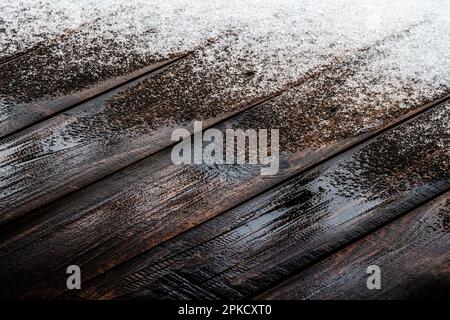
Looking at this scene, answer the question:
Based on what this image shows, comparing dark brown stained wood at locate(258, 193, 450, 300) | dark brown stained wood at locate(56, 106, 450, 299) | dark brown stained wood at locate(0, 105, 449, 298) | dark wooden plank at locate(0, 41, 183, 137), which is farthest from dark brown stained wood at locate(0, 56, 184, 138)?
Result: dark brown stained wood at locate(258, 193, 450, 300)

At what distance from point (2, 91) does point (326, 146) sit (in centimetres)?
56

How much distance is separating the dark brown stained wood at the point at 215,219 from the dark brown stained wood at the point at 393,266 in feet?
0.07

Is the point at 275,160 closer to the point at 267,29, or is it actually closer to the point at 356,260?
the point at 356,260

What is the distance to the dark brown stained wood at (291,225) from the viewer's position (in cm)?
81

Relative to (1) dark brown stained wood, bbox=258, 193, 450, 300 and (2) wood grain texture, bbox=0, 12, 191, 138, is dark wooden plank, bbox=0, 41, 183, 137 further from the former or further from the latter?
(1) dark brown stained wood, bbox=258, 193, 450, 300

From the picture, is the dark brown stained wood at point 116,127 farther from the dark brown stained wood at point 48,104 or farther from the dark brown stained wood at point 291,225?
the dark brown stained wood at point 291,225

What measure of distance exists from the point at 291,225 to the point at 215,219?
0.32 ft

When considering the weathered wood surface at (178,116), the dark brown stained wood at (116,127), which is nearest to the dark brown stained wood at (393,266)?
the weathered wood surface at (178,116)

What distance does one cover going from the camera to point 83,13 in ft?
4.87

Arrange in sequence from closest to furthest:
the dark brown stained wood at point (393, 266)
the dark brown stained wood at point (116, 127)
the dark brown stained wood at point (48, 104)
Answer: the dark brown stained wood at point (393, 266) < the dark brown stained wood at point (116, 127) < the dark brown stained wood at point (48, 104)

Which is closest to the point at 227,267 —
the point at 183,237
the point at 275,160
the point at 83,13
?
the point at 183,237

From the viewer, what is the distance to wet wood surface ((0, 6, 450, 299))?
83 cm

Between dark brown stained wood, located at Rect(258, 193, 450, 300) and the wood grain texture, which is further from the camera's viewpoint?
the wood grain texture

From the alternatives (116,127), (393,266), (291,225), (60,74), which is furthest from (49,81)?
(393,266)
